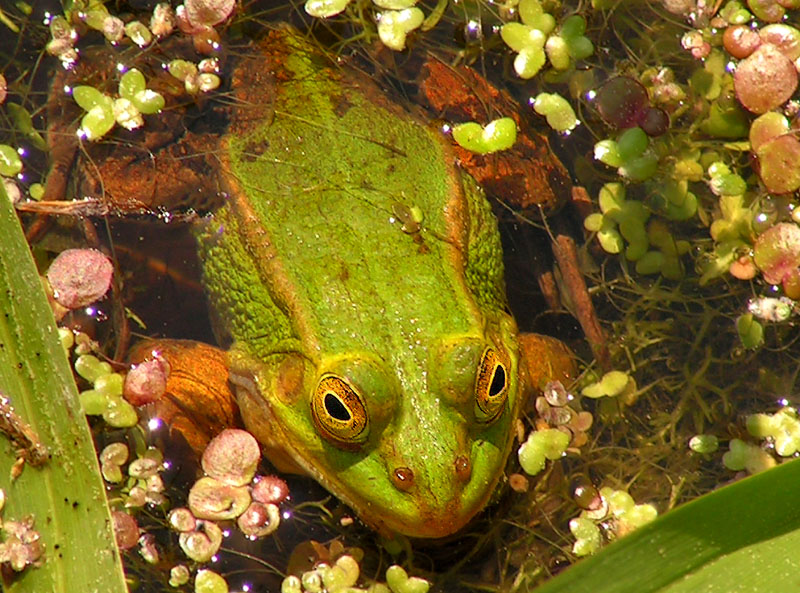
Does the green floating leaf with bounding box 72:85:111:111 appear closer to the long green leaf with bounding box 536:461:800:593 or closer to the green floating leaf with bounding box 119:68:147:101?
the green floating leaf with bounding box 119:68:147:101

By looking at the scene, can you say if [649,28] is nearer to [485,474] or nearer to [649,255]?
[649,255]

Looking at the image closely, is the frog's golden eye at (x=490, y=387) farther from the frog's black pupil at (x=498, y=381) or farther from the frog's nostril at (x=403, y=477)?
the frog's nostril at (x=403, y=477)

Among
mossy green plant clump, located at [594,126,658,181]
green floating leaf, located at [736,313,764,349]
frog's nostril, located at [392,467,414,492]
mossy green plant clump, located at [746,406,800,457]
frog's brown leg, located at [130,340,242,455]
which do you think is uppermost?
mossy green plant clump, located at [594,126,658,181]

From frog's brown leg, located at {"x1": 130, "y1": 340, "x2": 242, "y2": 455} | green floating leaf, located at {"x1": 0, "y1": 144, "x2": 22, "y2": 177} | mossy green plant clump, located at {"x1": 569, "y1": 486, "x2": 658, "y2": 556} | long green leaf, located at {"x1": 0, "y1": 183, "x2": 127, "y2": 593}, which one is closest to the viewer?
long green leaf, located at {"x1": 0, "y1": 183, "x2": 127, "y2": 593}

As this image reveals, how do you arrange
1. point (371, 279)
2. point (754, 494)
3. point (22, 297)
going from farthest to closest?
point (371, 279)
point (22, 297)
point (754, 494)

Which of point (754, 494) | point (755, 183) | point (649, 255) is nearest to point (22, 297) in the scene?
point (754, 494)

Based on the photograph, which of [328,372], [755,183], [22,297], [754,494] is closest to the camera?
[754,494]

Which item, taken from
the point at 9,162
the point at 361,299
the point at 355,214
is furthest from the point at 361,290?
the point at 9,162

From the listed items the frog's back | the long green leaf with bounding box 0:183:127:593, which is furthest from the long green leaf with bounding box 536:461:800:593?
the long green leaf with bounding box 0:183:127:593
